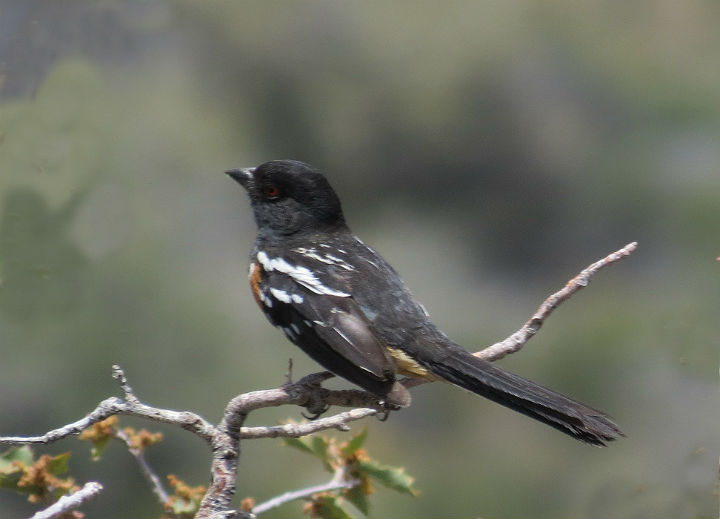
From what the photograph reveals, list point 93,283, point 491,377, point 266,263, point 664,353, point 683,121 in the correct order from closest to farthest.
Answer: point 491,377
point 266,263
point 664,353
point 93,283
point 683,121

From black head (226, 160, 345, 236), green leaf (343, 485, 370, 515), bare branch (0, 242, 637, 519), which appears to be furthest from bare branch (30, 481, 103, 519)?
black head (226, 160, 345, 236)

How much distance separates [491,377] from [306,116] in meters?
4.54

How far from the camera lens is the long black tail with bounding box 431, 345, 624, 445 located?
1874 millimetres

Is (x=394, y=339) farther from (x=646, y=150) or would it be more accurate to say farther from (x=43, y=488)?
(x=646, y=150)

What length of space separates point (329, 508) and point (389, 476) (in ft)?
0.63

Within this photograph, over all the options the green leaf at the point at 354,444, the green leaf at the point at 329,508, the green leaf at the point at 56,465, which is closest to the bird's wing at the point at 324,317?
the green leaf at the point at 354,444

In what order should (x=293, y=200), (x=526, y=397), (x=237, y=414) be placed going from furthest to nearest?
(x=293, y=200), (x=526, y=397), (x=237, y=414)

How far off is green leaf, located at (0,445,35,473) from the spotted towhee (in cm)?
68

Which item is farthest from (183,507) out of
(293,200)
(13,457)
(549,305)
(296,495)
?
(549,305)

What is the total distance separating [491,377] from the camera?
2.01 m

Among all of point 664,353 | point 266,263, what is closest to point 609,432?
point 266,263

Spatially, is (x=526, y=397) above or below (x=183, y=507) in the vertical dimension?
above

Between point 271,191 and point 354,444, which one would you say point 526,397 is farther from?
point 271,191

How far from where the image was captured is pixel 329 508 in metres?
2.32
